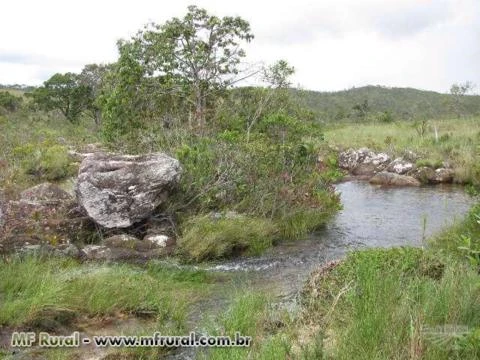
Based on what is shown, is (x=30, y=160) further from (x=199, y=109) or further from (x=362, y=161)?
(x=362, y=161)

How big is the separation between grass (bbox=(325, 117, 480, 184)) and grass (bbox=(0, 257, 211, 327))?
13443 millimetres

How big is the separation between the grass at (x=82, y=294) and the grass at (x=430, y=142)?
1344cm

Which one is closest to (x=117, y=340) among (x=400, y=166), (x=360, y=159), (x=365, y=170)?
(x=400, y=166)

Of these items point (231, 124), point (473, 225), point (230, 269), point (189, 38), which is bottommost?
point (230, 269)

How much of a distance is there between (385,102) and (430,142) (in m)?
51.1

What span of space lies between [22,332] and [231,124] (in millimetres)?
8972

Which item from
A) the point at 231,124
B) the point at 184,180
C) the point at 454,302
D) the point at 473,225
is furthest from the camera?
the point at 231,124

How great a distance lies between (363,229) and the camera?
11516mm

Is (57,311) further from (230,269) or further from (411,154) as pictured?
(411,154)

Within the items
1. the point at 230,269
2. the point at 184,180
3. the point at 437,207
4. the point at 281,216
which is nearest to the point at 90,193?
the point at 184,180

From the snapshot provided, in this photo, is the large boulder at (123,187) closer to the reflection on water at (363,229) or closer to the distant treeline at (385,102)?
the reflection on water at (363,229)

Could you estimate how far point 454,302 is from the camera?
382cm

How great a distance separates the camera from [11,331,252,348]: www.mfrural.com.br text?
15.2ft

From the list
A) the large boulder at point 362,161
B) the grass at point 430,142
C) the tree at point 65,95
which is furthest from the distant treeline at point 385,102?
the large boulder at point 362,161
